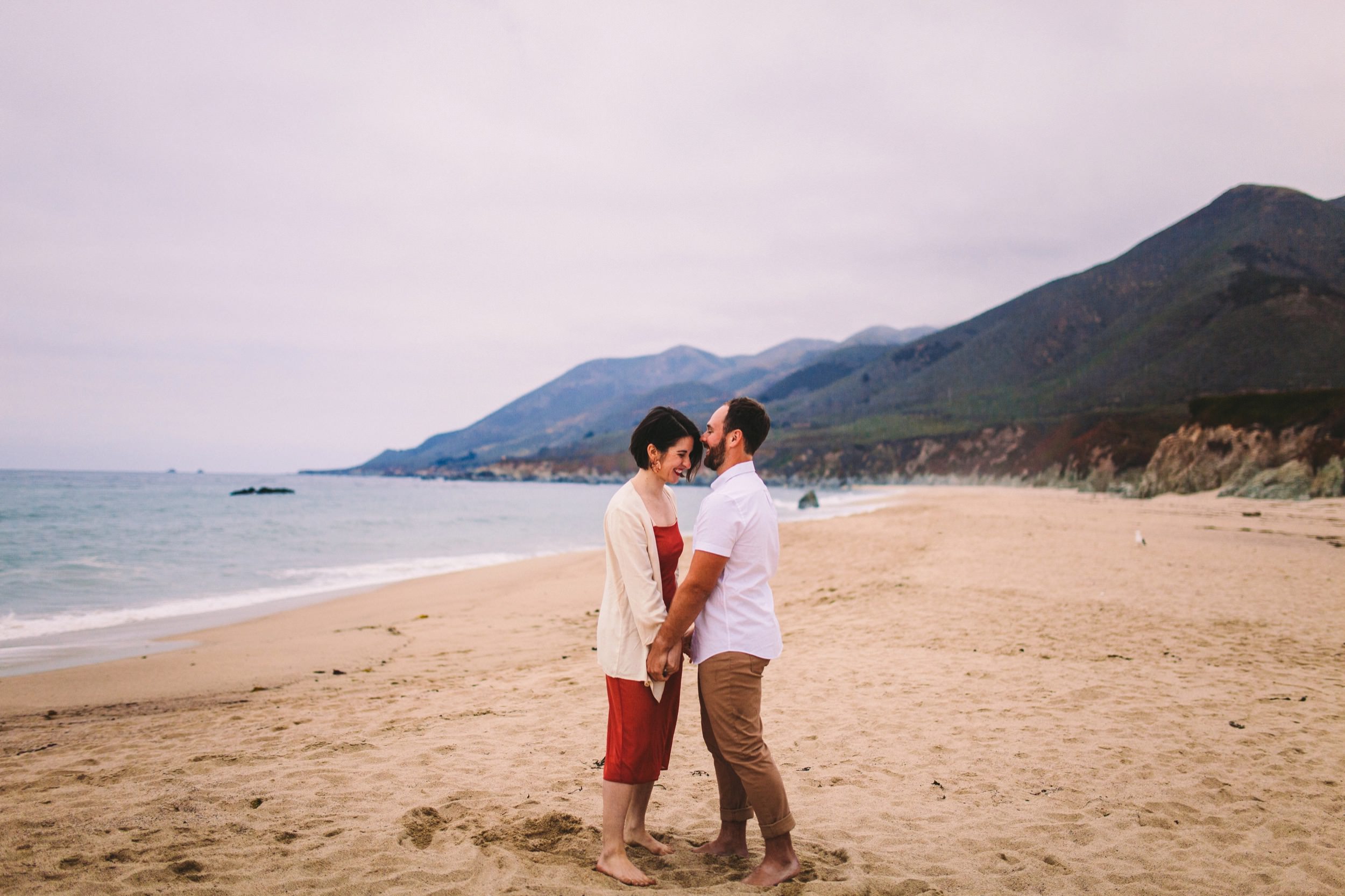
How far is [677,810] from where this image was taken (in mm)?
4004

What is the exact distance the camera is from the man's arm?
295 cm

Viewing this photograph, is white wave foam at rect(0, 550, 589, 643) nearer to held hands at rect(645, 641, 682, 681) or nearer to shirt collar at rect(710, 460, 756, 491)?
held hands at rect(645, 641, 682, 681)

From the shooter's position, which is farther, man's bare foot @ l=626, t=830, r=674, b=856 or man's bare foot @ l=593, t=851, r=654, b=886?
man's bare foot @ l=626, t=830, r=674, b=856

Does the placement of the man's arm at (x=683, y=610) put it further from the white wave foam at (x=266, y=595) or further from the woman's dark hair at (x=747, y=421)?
the white wave foam at (x=266, y=595)

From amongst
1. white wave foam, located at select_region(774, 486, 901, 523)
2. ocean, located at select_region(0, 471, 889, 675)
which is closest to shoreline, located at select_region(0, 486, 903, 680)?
ocean, located at select_region(0, 471, 889, 675)

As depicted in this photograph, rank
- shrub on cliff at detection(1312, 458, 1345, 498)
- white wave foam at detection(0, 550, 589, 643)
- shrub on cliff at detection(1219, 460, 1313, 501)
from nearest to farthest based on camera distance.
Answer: white wave foam at detection(0, 550, 589, 643) → shrub on cliff at detection(1312, 458, 1345, 498) → shrub on cliff at detection(1219, 460, 1313, 501)

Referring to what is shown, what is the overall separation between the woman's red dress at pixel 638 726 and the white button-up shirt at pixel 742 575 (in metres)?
0.25

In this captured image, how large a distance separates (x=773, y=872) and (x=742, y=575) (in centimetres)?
133

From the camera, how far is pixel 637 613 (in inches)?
120

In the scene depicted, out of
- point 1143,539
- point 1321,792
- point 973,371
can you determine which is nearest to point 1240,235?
point 973,371

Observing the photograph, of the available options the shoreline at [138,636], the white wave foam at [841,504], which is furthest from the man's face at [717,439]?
the white wave foam at [841,504]

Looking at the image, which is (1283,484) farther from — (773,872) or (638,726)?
(638,726)

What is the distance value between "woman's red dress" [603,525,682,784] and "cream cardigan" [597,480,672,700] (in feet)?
0.18

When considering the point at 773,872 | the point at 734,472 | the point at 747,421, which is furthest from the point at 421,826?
the point at 747,421
